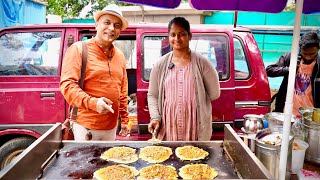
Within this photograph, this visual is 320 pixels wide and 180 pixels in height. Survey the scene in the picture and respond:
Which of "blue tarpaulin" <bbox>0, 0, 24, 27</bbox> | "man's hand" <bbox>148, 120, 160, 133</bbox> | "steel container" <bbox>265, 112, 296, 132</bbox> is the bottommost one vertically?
"man's hand" <bbox>148, 120, 160, 133</bbox>

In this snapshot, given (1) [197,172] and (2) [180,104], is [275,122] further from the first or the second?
(2) [180,104]

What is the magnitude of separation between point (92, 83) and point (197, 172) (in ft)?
4.70

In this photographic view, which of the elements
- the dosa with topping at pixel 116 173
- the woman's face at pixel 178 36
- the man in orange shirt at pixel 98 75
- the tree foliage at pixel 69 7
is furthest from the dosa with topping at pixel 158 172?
the tree foliage at pixel 69 7

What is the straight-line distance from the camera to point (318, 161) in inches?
90.8

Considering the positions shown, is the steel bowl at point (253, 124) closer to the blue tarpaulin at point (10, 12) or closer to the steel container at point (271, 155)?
the steel container at point (271, 155)

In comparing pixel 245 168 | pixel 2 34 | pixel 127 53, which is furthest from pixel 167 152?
pixel 127 53

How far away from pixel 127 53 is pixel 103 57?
292 centimetres

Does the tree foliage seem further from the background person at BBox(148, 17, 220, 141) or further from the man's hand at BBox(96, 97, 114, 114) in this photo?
the man's hand at BBox(96, 97, 114, 114)

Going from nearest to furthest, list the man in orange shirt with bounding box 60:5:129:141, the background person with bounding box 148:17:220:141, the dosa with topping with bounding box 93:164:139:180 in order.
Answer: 1. the dosa with topping with bounding box 93:164:139:180
2. the man in orange shirt with bounding box 60:5:129:141
3. the background person with bounding box 148:17:220:141

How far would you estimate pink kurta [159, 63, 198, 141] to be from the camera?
3004 mm

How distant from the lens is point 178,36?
295cm

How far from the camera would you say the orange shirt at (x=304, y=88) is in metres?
3.94

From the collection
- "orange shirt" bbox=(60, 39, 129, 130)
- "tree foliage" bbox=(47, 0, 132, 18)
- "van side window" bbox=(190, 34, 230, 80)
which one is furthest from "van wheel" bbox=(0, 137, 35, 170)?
"tree foliage" bbox=(47, 0, 132, 18)

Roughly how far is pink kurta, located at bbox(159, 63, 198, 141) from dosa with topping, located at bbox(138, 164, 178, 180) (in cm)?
63
